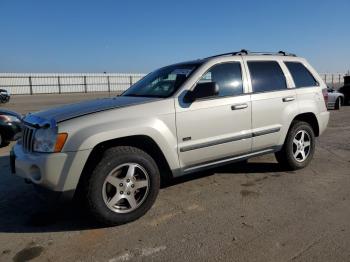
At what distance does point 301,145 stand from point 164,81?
8.22 ft

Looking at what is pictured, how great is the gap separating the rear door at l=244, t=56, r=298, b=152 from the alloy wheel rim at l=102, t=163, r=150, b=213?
1862mm

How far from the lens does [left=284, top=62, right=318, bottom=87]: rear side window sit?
20.0 feet

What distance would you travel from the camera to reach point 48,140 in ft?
12.8

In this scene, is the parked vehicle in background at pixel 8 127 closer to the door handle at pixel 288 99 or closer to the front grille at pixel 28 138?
the front grille at pixel 28 138

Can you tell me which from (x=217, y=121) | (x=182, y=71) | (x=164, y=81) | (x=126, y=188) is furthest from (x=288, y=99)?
(x=126, y=188)

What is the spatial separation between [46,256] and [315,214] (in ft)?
9.28

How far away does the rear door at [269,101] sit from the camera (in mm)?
5383

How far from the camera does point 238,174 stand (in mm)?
6016

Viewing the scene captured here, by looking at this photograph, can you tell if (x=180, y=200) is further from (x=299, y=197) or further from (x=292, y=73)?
(x=292, y=73)

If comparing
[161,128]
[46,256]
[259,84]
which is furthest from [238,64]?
[46,256]

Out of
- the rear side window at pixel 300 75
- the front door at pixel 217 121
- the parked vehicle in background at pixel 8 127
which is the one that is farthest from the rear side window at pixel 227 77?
the parked vehicle in background at pixel 8 127

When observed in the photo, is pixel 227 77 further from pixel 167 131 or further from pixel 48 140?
pixel 48 140

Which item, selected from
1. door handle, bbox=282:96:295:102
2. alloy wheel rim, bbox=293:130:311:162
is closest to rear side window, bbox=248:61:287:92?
door handle, bbox=282:96:295:102

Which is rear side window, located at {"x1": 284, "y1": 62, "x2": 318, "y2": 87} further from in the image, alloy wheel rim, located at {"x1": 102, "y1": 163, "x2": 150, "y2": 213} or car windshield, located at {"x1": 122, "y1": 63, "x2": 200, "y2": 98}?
alloy wheel rim, located at {"x1": 102, "y1": 163, "x2": 150, "y2": 213}
